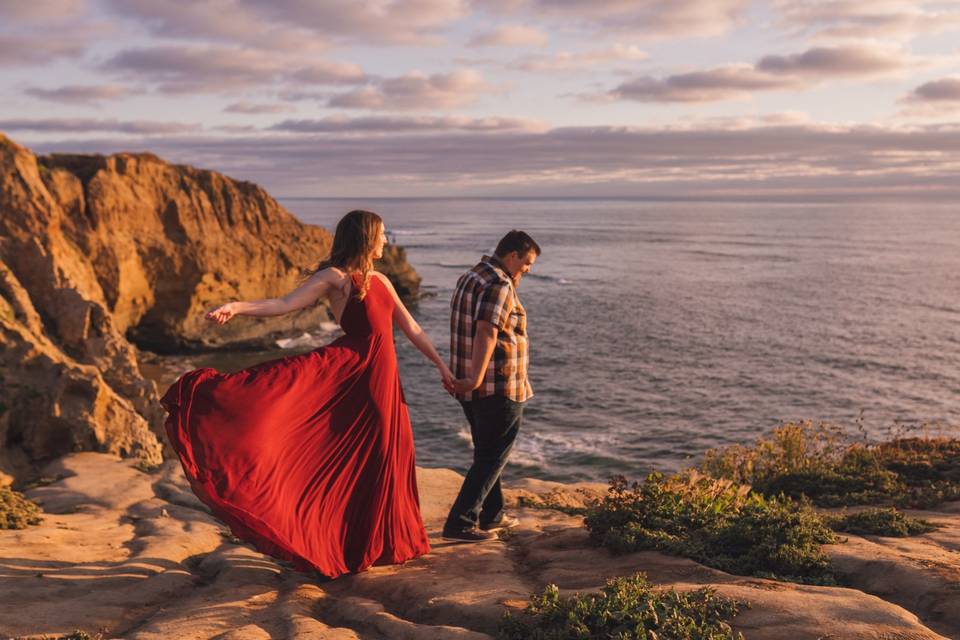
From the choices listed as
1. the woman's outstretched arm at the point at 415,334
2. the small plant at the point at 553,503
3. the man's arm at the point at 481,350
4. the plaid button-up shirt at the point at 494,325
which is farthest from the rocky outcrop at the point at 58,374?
the man's arm at the point at 481,350

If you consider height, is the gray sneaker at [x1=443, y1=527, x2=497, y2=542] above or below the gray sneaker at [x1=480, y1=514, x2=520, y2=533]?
above

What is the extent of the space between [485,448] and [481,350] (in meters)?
0.97

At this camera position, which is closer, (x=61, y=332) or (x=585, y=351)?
(x=61, y=332)

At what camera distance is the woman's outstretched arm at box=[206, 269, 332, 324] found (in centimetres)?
541

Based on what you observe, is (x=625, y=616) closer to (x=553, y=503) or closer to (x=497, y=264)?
(x=497, y=264)

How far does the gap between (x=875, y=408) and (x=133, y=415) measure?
2411cm

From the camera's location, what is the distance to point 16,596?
5.28m

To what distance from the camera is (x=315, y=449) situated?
5789mm

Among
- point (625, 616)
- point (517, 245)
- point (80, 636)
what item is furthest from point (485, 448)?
point (80, 636)

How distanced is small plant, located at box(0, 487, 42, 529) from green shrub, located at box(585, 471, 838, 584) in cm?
545

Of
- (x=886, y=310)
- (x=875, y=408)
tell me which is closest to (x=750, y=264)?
(x=886, y=310)

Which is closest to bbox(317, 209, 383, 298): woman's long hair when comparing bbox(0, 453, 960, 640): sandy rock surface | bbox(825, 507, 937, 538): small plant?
bbox(0, 453, 960, 640): sandy rock surface

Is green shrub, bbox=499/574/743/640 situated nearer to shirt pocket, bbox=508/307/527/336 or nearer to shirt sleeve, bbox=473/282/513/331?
shirt sleeve, bbox=473/282/513/331

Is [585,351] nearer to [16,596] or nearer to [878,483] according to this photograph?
[878,483]
